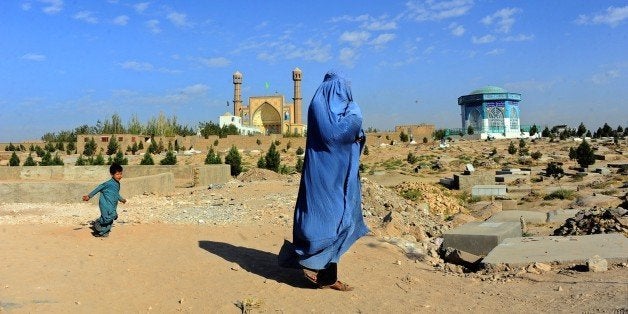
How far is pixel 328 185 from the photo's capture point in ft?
13.3

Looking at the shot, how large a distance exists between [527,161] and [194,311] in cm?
2299

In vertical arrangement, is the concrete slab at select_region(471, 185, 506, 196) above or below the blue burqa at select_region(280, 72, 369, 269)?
below

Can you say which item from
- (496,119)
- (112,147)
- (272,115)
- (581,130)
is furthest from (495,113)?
(112,147)

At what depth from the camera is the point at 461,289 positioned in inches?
177

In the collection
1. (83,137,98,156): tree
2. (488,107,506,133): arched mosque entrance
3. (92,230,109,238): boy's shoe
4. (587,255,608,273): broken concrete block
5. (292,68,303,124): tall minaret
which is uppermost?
(292,68,303,124): tall minaret

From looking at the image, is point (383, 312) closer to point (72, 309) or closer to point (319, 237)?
point (319, 237)

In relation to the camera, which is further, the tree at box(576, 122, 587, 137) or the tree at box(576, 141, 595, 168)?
the tree at box(576, 122, 587, 137)

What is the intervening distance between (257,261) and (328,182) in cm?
141

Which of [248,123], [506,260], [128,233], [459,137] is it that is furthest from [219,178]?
[248,123]

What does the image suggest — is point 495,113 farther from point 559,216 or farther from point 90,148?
point 559,216

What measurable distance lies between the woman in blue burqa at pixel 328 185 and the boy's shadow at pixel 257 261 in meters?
0.39

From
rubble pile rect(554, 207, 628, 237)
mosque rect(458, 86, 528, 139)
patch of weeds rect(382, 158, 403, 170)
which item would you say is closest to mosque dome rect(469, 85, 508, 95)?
mosque rect(458, 86, 528, 139)

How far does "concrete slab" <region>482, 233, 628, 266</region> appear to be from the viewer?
4.71 metres

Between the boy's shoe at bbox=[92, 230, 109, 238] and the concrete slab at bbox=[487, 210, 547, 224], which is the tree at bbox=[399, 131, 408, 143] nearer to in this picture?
the concrete slab at bbox=[487, 210, 547, 224]
